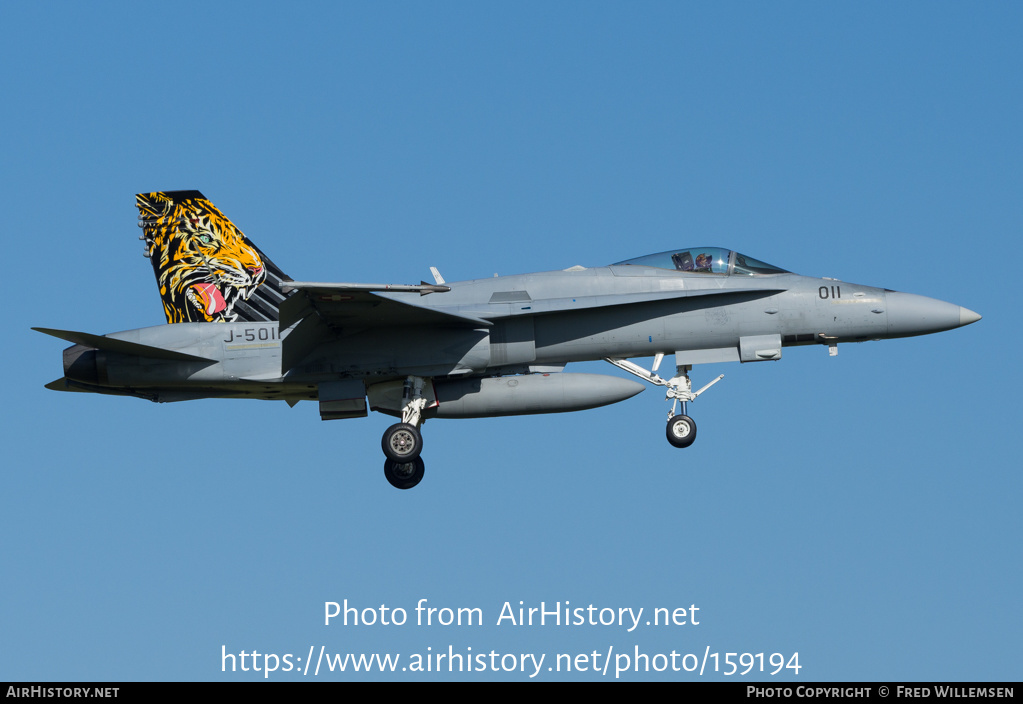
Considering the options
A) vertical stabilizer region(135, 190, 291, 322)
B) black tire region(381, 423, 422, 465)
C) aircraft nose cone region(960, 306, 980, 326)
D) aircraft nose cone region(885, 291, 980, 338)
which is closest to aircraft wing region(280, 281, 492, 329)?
black tire region(381, 423, 422, 465)

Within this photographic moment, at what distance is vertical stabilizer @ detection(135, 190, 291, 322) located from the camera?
21453 mm

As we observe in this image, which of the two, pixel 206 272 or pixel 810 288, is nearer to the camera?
pixel 810 288

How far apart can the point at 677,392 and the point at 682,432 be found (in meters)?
0.64

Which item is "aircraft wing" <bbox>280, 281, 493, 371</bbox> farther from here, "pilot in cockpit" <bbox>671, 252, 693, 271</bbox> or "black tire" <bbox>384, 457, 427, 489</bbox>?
"pilot in cockpit" <bbox>671, 252, 693, 271</bbox>

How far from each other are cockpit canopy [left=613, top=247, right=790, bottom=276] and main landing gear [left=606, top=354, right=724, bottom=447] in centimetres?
144

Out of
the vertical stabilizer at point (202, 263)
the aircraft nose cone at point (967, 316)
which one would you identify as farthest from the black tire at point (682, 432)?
the vertical stabilizer at point (202, 263)

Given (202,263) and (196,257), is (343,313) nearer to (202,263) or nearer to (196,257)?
(202,263)

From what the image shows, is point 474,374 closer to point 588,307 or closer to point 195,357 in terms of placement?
point 588,307

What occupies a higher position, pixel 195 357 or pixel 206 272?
pixel 206 272

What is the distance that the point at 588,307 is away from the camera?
19484mm

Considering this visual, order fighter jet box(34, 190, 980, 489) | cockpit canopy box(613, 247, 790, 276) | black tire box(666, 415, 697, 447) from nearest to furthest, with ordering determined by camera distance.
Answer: fighter jet box(34, 190, 980, 489), black tire box(666, 415, 697, 447), cockpit canopy box(613, 247, 790, 276)

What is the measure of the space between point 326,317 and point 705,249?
236 inches

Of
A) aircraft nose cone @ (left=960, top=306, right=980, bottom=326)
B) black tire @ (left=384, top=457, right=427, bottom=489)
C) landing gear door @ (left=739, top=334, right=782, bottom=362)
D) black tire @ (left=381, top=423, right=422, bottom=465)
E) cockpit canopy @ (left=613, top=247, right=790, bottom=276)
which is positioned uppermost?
cockpit canopy @ (left=613, top=247, right=790, bottom=276)
